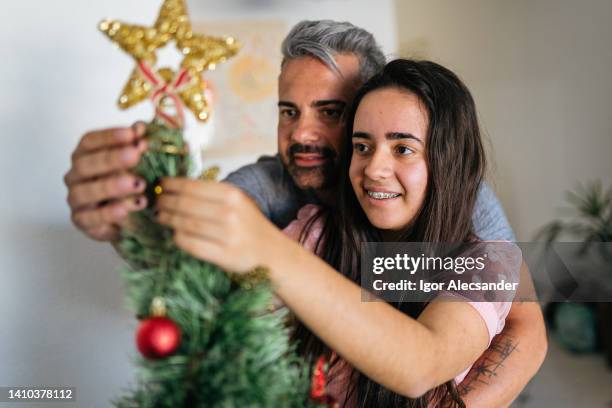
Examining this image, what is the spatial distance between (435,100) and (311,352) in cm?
39

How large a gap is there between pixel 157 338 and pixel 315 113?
0.60 metres

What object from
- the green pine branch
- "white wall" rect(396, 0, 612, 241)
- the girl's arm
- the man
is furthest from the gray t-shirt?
"white wall" rect(396, 0, 612, 241)

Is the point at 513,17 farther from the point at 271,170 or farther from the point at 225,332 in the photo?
the point at 225,332

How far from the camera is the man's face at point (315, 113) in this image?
3.22ft

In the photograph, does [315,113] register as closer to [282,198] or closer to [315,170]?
[315,170]

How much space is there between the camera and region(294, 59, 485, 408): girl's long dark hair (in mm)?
861

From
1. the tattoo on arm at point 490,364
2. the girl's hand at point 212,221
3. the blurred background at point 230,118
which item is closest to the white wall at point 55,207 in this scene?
the blurred background at point 230,118

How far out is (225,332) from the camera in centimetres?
50

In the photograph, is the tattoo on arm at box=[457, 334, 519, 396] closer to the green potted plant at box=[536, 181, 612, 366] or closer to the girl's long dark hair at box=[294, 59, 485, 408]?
the girl's long dark hair at box=[294, 59, 485, 408]

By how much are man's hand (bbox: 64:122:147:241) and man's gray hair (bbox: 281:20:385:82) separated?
0.52 m

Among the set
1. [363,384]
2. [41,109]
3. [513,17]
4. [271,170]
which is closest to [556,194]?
[513,17]

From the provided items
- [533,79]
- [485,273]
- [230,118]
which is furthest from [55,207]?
Answer: [533,79]

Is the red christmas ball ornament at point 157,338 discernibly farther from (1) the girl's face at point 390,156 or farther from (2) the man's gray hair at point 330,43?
(2) the man's gray hair at point 330,43

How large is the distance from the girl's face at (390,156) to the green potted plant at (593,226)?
84.0 inches
